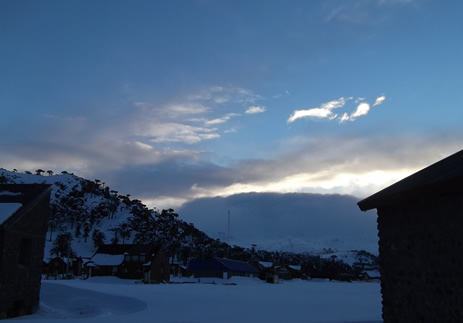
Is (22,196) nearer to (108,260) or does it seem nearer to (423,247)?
(423,247)

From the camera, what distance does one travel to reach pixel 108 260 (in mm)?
74750

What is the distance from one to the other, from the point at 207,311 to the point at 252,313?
6.80ft

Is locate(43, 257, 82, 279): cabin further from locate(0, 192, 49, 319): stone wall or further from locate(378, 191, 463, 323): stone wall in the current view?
locate(378, 191, 463, 323): stone wall

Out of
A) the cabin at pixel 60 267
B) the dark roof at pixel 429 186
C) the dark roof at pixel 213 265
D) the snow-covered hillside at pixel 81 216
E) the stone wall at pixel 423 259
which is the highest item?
the snow-covered hillside at pixel 81 216

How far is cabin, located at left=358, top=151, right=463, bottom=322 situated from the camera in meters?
9.76

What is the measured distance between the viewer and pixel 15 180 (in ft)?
637

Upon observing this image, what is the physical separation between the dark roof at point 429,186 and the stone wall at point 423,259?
28 centimetres

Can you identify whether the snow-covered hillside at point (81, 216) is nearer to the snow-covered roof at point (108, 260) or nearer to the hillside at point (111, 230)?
the hillside at point (111, 230)

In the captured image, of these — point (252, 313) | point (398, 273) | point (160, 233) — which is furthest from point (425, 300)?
point (160, 233)

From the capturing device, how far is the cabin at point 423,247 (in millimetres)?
9758

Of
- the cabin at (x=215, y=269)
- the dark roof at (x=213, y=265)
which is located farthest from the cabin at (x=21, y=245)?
the dark roof at (x=213, y=265)

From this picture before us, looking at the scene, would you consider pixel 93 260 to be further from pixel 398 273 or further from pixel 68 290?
pixel 398 273

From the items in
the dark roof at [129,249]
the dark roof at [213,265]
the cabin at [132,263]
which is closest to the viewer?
the cabin at [132,263]

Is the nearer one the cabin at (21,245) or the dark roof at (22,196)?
the cabin at (21,245)
